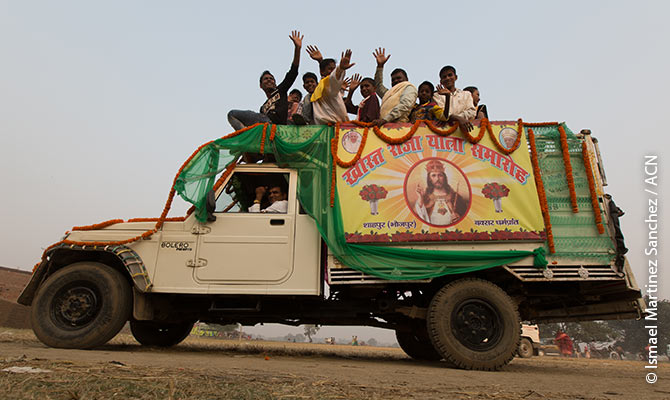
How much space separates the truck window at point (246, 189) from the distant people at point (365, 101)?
5.23 ft

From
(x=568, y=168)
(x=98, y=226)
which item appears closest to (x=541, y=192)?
(x=568, y=168)

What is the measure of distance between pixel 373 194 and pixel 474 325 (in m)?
1.81

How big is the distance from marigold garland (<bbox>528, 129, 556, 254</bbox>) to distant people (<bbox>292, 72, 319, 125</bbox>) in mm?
2883

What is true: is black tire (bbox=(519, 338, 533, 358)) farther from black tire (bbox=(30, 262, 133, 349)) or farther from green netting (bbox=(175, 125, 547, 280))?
black tire (bbox=(30, 262, 133, 349))

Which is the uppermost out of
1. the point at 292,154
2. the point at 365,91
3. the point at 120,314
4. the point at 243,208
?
the point at 365,91

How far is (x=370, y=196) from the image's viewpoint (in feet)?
14.7

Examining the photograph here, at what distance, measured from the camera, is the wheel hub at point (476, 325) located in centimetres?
398

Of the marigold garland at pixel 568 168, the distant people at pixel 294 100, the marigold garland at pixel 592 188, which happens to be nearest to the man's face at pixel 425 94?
the marigold garland at pixel 568 168

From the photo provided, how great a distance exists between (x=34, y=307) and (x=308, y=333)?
51034mm

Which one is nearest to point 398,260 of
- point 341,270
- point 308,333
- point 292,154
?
point 341,270

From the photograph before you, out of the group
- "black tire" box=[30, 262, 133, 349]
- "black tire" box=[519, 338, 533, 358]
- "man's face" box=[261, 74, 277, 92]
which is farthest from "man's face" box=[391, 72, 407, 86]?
"black tire" box=[519, 338, 533, 358]

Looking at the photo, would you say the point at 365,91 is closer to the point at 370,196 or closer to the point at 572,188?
the point at 370,196

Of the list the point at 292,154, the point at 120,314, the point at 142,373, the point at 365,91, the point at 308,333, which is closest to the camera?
the point at 142,373

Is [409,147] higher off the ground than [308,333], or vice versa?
[409,147]
